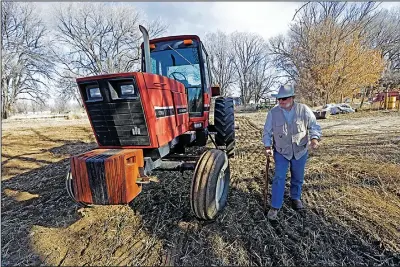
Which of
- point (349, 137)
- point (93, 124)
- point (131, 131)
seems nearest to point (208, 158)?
point (131, 131)

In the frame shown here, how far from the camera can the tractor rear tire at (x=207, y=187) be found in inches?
102

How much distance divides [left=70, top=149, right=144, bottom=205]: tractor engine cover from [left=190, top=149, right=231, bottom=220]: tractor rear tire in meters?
0.67

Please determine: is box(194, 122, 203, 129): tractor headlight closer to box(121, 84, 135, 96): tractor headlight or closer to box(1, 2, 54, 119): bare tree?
box(121, 84, 135, 96): tractor headlight

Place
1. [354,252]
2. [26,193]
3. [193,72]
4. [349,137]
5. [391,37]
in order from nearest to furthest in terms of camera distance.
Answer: [354,252] < [26,193] < [193,72] < [349,137] < [391,37]

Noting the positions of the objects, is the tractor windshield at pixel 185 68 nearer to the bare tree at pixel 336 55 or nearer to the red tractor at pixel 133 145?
the red tractor at pixel 133 145

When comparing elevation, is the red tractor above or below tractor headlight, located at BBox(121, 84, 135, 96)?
below

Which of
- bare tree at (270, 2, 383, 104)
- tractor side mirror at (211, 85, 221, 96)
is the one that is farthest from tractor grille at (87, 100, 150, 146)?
bare tree at (270, 2, 383, 104)

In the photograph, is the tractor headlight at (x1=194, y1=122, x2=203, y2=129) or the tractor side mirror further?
the tractor side mirror

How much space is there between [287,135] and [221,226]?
133 cm

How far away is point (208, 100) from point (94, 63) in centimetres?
3537

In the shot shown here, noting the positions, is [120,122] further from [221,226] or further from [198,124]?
[198,124]

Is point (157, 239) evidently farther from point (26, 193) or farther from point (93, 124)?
point (26, 193)

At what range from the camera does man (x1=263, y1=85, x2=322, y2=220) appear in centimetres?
289

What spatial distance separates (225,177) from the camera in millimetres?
3215
